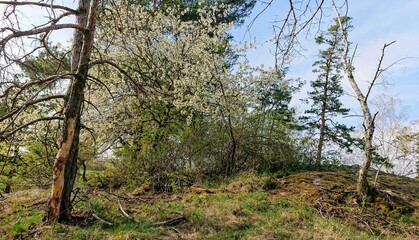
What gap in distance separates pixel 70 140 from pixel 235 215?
3036 mm

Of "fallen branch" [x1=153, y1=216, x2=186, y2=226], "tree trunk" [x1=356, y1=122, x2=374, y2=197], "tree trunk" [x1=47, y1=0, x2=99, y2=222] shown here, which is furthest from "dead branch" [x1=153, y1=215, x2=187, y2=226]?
"tree trunk" [x1=356, y1=122, x2=374, y2=197]

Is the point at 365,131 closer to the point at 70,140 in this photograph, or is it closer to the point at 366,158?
the point at 366,158

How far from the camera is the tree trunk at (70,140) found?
4.40m

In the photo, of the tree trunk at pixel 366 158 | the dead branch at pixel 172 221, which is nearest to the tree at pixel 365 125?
the tree trunk at pixel 366 158

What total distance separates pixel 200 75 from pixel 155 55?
2129 millimetres

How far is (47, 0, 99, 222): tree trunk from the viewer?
4398mm

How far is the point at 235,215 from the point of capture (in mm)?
5363

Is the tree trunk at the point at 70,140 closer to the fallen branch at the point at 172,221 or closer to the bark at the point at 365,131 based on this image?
the fallen branch at the point at 172,221

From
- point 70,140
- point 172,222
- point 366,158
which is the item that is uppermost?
point 70,140

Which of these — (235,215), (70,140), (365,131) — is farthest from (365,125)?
(70,140)

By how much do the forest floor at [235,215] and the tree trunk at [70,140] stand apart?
306mm

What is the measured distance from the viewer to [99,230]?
4.37 m

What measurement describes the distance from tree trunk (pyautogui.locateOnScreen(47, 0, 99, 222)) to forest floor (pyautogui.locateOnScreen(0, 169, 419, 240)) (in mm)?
306

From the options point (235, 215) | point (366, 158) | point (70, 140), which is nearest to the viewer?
point (70, 140)
